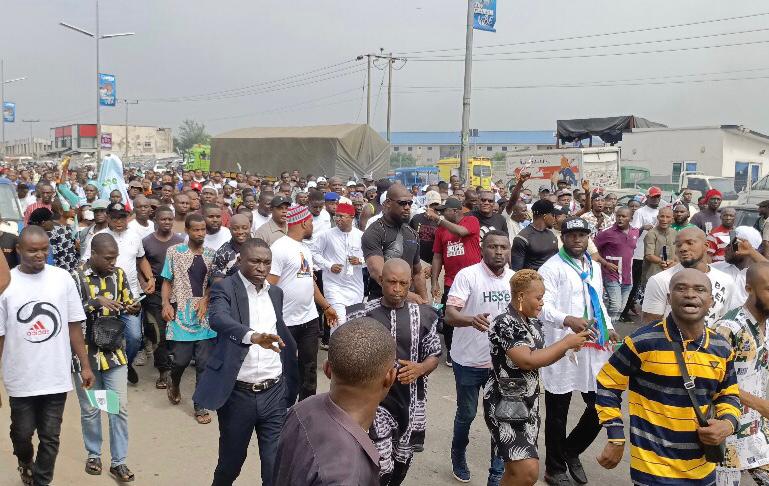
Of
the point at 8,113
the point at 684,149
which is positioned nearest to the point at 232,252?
the point at 684,149

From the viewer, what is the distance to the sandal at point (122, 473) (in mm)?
5352

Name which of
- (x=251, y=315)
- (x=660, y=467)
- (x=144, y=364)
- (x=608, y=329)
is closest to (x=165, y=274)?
(x=144, y=364)

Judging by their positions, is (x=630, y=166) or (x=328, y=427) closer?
(x=328, y=427)

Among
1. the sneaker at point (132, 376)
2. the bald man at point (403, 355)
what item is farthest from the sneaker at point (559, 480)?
the sneaker at point (132, 376)

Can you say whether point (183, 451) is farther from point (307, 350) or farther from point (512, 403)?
point (512, 403)

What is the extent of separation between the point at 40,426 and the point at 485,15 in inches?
658

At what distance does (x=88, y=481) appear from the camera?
532 centimetres

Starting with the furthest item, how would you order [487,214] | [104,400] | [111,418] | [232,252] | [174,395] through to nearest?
1. [487,214]
2. [174,395]
3. [232,252]
4. [111,418]
5. [104,400]

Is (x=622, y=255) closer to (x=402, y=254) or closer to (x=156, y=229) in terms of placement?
(x=402, y=254)

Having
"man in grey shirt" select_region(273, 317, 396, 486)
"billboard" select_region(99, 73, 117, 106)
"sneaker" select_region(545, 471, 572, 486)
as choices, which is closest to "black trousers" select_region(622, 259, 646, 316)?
"sneaker" select_region(545, 471, 572, 486)

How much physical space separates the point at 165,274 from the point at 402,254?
2.43 metres

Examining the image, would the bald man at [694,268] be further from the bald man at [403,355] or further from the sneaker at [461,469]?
the bald man at [403,355]

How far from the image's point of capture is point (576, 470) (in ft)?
→ 18.5

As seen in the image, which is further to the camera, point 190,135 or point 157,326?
point 190,135
